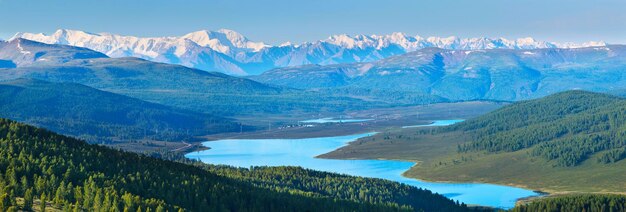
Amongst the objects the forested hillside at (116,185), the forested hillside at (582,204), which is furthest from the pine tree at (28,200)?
the forested hillside at (582,204)

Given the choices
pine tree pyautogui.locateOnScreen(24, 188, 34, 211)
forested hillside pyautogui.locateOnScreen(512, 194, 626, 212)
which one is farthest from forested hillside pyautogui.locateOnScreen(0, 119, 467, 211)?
forested hillside pyautogui.locateOnScreen(512, 194, 626, 212)

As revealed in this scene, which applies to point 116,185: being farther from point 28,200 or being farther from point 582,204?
point 582,204

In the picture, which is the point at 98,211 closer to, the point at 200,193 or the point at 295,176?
the point at 200,193

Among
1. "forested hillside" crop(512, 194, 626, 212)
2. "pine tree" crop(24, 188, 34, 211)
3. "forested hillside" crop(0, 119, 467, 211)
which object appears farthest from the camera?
"forested hillside" crop(512, 194, 626, 212)

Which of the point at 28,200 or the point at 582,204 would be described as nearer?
the point at 28,200

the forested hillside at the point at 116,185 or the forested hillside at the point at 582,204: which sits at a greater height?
the forested hillside at the point at 116,185

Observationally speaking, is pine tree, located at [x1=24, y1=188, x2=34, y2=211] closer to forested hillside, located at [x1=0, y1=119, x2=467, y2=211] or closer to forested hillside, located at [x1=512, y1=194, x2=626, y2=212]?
forested hillside, located at [x1=0, y1=119, x2=467, y2=211]

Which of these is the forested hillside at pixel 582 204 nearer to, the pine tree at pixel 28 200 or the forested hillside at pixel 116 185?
the forested hillside at pixel 116 185

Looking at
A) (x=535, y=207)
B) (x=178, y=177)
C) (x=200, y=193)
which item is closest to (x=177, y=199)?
(x=200, y=193)

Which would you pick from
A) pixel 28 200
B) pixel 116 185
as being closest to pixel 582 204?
pixel 116 185
